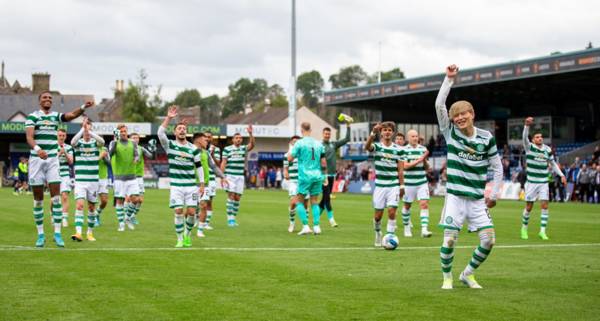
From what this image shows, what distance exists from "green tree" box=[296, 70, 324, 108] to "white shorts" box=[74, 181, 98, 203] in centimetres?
14751

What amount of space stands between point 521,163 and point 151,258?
4169cm


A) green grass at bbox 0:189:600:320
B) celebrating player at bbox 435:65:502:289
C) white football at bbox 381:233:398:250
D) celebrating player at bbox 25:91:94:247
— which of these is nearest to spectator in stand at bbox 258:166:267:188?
green grass at bbox 0:189:600:320

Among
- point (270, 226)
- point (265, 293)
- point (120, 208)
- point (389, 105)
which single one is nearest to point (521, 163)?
point (389, 105)

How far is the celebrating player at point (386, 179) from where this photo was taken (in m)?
15.1

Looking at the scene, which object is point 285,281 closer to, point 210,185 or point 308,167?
point 308,167

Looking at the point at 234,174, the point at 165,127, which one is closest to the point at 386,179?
the point at 165,127

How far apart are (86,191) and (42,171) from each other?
3.10 metres

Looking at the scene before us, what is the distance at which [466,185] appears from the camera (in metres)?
9.59

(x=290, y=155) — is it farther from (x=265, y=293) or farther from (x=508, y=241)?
(x=265, y=293)

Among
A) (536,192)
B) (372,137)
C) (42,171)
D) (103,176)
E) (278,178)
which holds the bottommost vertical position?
(278,178)

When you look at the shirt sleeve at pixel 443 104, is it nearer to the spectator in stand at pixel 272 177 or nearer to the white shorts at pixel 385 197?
the white shorts at pixel 385 197

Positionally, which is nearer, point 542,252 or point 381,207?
point 542,252

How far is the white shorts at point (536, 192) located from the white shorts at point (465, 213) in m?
8.93

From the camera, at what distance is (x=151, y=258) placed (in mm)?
12617
